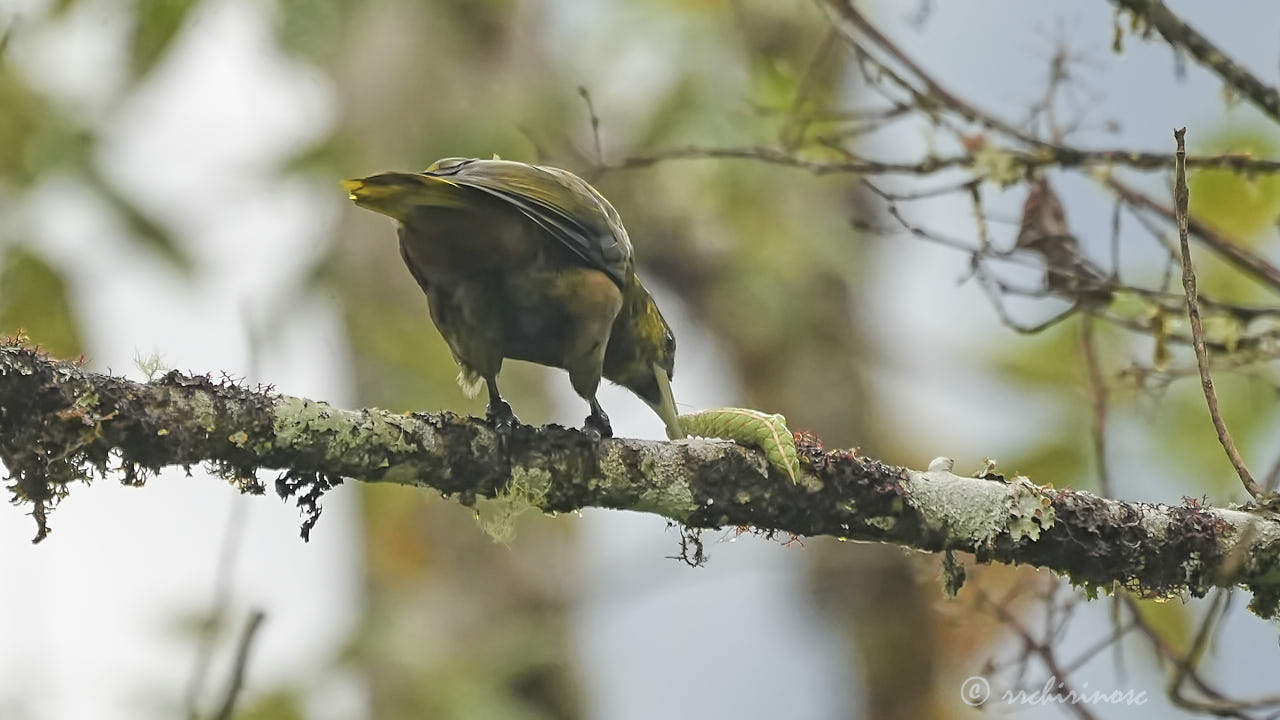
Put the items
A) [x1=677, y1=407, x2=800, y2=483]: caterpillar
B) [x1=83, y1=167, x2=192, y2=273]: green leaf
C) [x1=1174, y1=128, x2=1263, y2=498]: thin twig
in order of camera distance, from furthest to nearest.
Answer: [x1=83, y1=167, x2=192, y2=273]: green leaf
[x1=677, y1=407, x2=800, y2=483]: caterpillar
[x1=1174, y1=128, x2=1263, y2=498]: thin twig

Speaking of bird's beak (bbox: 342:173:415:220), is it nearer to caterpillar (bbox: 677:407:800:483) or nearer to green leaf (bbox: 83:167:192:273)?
caterpillar (bbox: 677:407:800:483)

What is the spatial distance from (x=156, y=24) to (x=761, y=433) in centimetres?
233

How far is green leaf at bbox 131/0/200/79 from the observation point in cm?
394

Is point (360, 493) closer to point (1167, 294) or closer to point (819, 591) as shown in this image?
point (819, 591)

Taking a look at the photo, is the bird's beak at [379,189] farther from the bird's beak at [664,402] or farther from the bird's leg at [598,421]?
the bird's beak at [664,402]

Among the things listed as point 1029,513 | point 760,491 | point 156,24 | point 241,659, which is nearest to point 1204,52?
point 1029,513

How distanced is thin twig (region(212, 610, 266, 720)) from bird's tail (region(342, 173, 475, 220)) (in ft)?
3.74

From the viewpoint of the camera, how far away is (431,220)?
3395 mm

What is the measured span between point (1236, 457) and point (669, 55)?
18.2 ft

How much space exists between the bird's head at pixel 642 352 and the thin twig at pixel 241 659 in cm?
188

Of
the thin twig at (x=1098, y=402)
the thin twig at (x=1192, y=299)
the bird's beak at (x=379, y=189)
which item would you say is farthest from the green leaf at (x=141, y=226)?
the thin twig at (x=1192, y=299)

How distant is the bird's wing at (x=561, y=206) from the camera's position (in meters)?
3.52

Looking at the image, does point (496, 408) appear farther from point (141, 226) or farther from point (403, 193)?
point (141, 226)

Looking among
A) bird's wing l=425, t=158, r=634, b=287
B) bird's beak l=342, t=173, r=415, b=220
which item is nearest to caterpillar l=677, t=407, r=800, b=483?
bird's wing l=425, t=158, r=634, b=287
